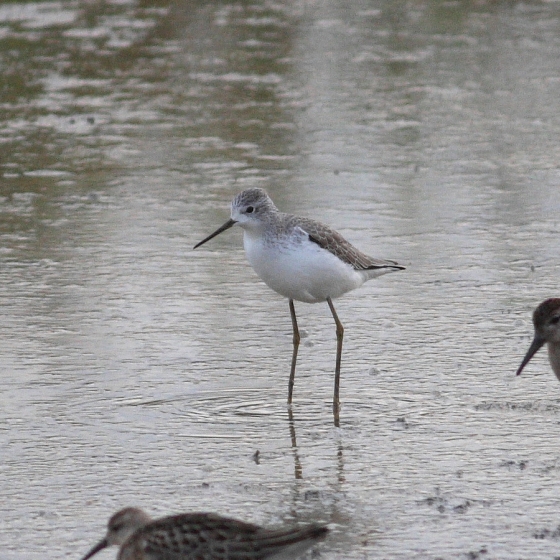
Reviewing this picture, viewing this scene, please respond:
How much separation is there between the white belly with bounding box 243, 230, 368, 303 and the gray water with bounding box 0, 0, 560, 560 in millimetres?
624

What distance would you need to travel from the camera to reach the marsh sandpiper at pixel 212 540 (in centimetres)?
499

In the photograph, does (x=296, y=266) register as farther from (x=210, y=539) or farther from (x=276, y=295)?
(x=210, y=539)

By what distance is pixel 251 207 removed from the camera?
7.78 meters

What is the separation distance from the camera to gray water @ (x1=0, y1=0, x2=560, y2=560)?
635 cm

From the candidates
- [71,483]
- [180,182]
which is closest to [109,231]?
[180,182]

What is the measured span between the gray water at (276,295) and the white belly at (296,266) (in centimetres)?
62

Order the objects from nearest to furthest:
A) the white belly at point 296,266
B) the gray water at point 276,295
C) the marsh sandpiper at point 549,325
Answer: the gray water at point 276,295
the marsh sandpiper at point 549,325
the white belly at point 296,266

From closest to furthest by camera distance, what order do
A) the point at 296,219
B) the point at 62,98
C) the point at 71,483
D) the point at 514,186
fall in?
the point at 71,483
the point at 296,219
the point at 514,186
the point at 62,98

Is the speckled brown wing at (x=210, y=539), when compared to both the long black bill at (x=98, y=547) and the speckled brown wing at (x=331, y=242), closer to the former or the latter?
the long black bill at (x=98, y=547)

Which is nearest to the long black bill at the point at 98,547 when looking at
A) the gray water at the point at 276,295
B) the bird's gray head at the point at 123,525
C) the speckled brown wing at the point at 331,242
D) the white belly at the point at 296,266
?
the bird's gray head at the point at 123,525

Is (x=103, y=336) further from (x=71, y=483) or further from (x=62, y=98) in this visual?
(x=62, y=98)

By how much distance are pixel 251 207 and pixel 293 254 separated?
40 cm

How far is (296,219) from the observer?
→ 25.6 ft

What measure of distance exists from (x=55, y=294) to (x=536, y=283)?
3.43 metres
